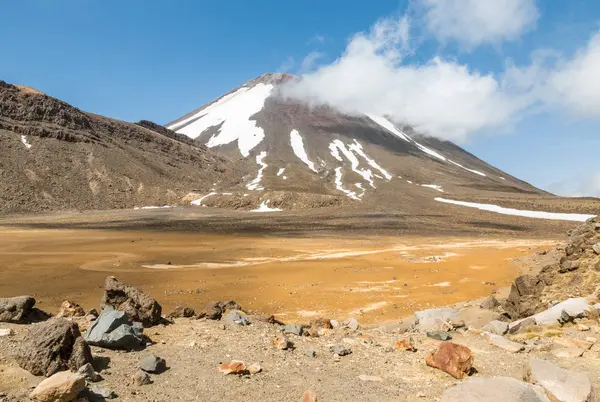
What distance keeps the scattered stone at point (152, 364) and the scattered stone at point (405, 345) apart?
205 inches

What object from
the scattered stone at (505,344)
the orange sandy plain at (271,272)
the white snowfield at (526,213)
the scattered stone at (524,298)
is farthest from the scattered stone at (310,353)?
the white snowfield at (526,213)

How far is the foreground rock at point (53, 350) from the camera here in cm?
661

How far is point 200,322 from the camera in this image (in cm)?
1101

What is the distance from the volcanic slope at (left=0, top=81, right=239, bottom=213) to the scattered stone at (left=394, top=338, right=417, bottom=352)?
90150 millimetres

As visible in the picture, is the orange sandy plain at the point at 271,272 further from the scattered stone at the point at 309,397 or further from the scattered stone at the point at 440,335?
the scattered stone at the point at 309,397

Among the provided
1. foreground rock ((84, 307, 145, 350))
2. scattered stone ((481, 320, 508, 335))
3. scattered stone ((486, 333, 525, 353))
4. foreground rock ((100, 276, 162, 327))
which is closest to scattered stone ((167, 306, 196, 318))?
foreground rock ((100, 276, 162, 327))

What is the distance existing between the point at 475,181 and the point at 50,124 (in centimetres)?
13515

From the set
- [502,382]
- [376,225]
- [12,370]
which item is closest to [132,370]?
[12,370]

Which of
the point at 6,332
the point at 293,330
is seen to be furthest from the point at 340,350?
the point at 6,332

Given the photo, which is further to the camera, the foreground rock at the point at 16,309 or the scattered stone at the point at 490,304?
the scattered stone at the point at 490,304

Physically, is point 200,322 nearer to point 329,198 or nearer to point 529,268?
point 529,268

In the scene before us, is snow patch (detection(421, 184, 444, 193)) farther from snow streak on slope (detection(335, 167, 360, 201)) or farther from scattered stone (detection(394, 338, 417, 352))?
scattered stone (detection(394, 338, 417, 352))

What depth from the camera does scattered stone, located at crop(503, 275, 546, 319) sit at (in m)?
14.5

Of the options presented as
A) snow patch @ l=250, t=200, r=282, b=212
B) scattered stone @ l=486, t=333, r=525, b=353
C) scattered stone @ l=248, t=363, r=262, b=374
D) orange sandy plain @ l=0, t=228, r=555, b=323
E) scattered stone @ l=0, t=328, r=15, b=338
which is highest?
snow patch @ l=250, t=200, r=282, b=212
